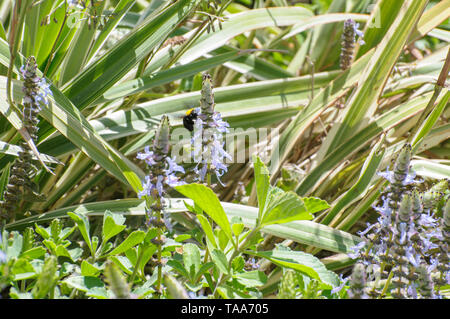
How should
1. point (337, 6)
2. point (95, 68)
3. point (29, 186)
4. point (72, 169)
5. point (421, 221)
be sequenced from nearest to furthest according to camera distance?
1. point (421, 221)
2. point (29, 186)
3. point (95, 68)
4. point (72, 169)
5. point (337, 6)

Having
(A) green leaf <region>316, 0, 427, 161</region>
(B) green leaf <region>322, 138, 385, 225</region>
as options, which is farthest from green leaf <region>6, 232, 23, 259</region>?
(A) green leaf <region>316, 0, 427, 161</region>

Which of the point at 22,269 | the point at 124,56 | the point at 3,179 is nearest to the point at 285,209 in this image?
the point at 22,269

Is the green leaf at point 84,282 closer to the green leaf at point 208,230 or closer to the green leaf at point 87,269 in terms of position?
the green leaf at point 87,269

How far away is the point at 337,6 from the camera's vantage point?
2.76 metres

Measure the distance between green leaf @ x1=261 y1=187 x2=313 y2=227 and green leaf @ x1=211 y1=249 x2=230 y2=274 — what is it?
111 millimetres

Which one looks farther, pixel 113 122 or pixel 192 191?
pixel 113 122

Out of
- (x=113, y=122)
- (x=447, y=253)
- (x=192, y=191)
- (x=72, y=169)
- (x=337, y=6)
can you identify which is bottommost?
(x=447, y=253)

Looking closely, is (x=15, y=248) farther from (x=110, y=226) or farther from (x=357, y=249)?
(x=357, y=249)

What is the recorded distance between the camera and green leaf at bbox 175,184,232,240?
3.13 ft

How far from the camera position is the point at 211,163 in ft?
3.86

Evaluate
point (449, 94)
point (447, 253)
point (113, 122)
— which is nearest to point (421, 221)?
point (447, 253)
